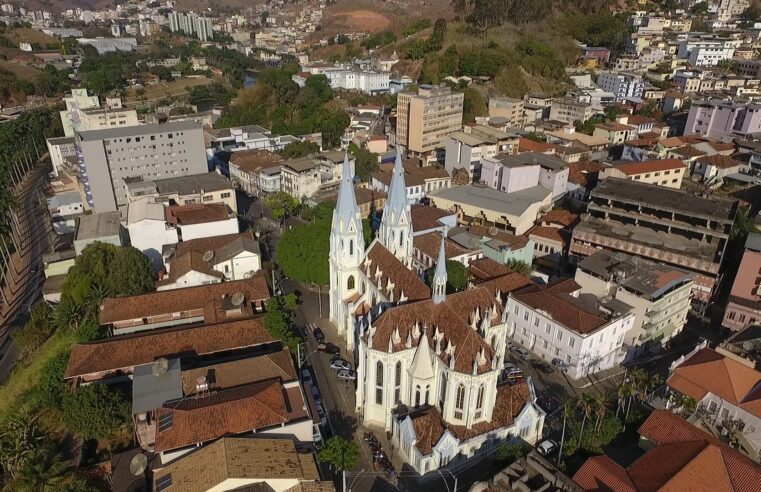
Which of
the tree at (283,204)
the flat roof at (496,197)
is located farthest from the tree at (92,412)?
the flat roof at (496,197)

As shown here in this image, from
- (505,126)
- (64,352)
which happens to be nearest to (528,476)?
(64,352)

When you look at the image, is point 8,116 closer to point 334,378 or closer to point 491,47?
point 491,47

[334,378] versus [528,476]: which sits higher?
[528,476]

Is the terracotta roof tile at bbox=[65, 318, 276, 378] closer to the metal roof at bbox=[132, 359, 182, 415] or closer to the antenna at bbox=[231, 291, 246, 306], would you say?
the antenna at bbox=[231, 291, 246, 306]

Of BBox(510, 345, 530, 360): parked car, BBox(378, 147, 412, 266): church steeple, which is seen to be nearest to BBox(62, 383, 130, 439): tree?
BBox(378, 147, 412, 266): church steeple

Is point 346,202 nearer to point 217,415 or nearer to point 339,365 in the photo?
point 339,365

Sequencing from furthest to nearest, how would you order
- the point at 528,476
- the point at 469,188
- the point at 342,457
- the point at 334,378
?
the point at 469,188, the point at 334,378, the point at 342,457, the point at 528,476
